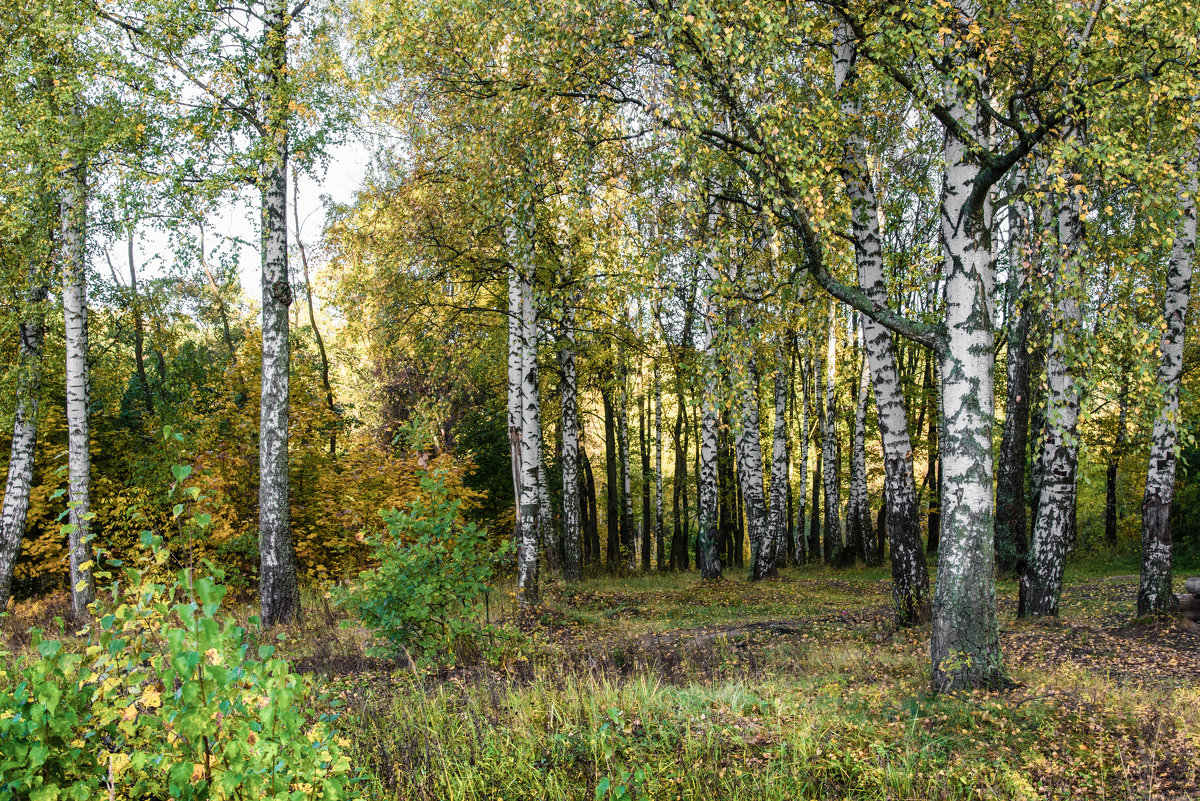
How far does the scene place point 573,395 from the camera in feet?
57.2

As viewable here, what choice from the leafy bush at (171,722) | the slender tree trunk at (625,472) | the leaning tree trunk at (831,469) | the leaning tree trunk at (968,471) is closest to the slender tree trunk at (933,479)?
the leaning tree trunk at (831,469)

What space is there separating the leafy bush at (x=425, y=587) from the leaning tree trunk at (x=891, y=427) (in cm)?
473

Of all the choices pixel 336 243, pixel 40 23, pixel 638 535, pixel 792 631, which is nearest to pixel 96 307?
pixel 336 243

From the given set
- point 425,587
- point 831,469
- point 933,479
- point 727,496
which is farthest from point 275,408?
point 933,479

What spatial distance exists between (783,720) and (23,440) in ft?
41.9

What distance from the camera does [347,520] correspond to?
Answer: 535 inches

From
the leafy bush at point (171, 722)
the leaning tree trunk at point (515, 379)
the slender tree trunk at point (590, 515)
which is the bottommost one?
the slender tree trunk at point (590, 515)

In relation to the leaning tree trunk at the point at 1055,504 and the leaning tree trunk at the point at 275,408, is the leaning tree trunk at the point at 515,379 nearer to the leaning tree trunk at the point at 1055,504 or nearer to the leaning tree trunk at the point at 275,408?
the leaning tree trunk at the point at 275,408

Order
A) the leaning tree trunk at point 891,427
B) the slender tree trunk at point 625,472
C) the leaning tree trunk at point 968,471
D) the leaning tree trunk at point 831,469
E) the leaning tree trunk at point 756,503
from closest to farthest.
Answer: the leaning tree trunk at point 968,471, the leaning tree trunk at point 891,427, the leaning tree trunk at point 756,503, the leaning tree trunk at point 831,469, the slender tree trunk at point 625,472

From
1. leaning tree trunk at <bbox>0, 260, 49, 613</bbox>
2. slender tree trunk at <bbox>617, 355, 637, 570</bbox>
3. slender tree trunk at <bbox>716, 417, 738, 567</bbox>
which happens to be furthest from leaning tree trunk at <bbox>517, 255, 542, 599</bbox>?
slender tree trunk at <bbox>716, 417, 738, 567</bbox>

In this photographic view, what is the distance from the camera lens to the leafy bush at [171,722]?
93.4 inches

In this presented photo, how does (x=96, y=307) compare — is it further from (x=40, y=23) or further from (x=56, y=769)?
(x=56, y=769)

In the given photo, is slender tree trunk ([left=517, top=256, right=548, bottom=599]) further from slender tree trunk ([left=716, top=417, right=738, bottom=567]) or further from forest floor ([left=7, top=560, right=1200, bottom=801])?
slender tree trunk ([left=716, top=417, right=738, bottom=567])

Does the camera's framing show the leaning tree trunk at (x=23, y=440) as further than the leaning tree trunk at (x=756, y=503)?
No
